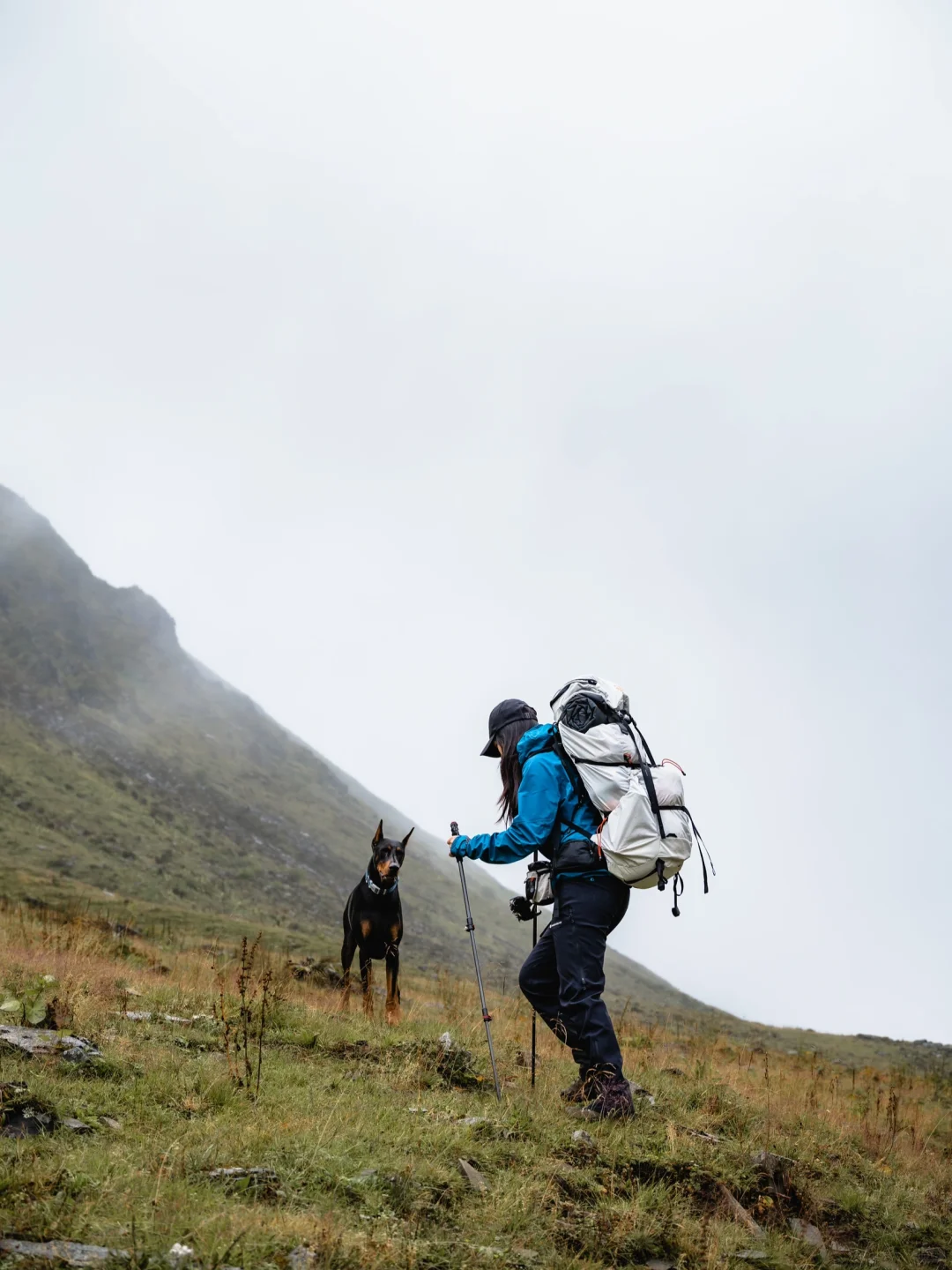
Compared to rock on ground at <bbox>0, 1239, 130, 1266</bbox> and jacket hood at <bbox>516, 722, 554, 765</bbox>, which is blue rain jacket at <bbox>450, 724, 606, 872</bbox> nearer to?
jacket hood at <bbox>516, 722, 554, 765</bbox>

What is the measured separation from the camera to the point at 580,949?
602cm

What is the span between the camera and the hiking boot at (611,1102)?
19.0 ft

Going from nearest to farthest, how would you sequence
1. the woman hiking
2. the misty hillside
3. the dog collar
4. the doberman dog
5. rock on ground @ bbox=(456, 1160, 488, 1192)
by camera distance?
rock on ground @ bbox=(456, 1160, 488, 1192)
the woman hiking
the doberman dog
the dog collar
the misty hillside

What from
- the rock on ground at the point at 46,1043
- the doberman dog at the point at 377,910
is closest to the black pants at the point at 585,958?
the rock on ground at the point at 46,1043

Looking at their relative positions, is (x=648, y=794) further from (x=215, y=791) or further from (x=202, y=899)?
(x=215, y=791)

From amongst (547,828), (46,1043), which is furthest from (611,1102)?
(46,1043)

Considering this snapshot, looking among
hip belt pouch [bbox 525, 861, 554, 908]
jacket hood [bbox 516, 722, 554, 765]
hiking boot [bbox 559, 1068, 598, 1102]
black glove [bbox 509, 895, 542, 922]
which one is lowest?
hiking boot [bbox 559, 1068, 598, 1102]

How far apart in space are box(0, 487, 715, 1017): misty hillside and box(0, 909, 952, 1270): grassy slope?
14.9 metres

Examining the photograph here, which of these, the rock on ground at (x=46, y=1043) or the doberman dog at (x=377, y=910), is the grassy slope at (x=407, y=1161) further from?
the doberman dog at (x=377, y=910)

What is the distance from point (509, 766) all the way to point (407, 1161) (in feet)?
9.54

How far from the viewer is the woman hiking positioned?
598cm

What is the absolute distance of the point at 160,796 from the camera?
58625 mm

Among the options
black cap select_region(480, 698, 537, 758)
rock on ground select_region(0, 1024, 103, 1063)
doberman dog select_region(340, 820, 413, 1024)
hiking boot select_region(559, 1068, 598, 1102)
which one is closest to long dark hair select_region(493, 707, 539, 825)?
black cap select_region(480, 698, 537, 758)

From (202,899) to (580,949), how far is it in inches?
1460
